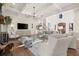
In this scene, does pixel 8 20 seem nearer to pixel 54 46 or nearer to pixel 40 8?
pixel 40 8

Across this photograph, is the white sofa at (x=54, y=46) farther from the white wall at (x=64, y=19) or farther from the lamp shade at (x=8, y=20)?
the lamp shade at (x=8, y=20)

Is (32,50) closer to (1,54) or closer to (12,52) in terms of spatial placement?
(12,52)

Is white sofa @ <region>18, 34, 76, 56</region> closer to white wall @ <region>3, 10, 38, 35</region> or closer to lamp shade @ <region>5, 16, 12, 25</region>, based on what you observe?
white wall @ <region>3, 10, 38, 35</region>

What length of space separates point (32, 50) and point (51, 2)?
0.70 metres

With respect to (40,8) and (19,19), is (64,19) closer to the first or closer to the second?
(40,8)

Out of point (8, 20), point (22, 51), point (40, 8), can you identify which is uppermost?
point (40, 8)

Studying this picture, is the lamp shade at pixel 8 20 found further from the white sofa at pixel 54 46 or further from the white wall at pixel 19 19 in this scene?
the white sofa at pixel 54 46

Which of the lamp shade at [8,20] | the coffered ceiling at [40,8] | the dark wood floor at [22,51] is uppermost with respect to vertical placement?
the coffered ceiling at [40,8]

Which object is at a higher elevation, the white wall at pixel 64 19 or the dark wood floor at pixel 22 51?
the white wall at pixel 64 19

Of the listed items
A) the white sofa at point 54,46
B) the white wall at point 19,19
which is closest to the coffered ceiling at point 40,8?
the white wall at point 19,19

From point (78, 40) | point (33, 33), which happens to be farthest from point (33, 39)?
point (78, 40)

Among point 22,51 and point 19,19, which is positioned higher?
point 19,19

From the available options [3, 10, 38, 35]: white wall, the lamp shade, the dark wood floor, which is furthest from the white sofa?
the lamp shade

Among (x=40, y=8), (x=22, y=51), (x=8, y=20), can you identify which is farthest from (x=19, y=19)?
(x=22, y=51)
